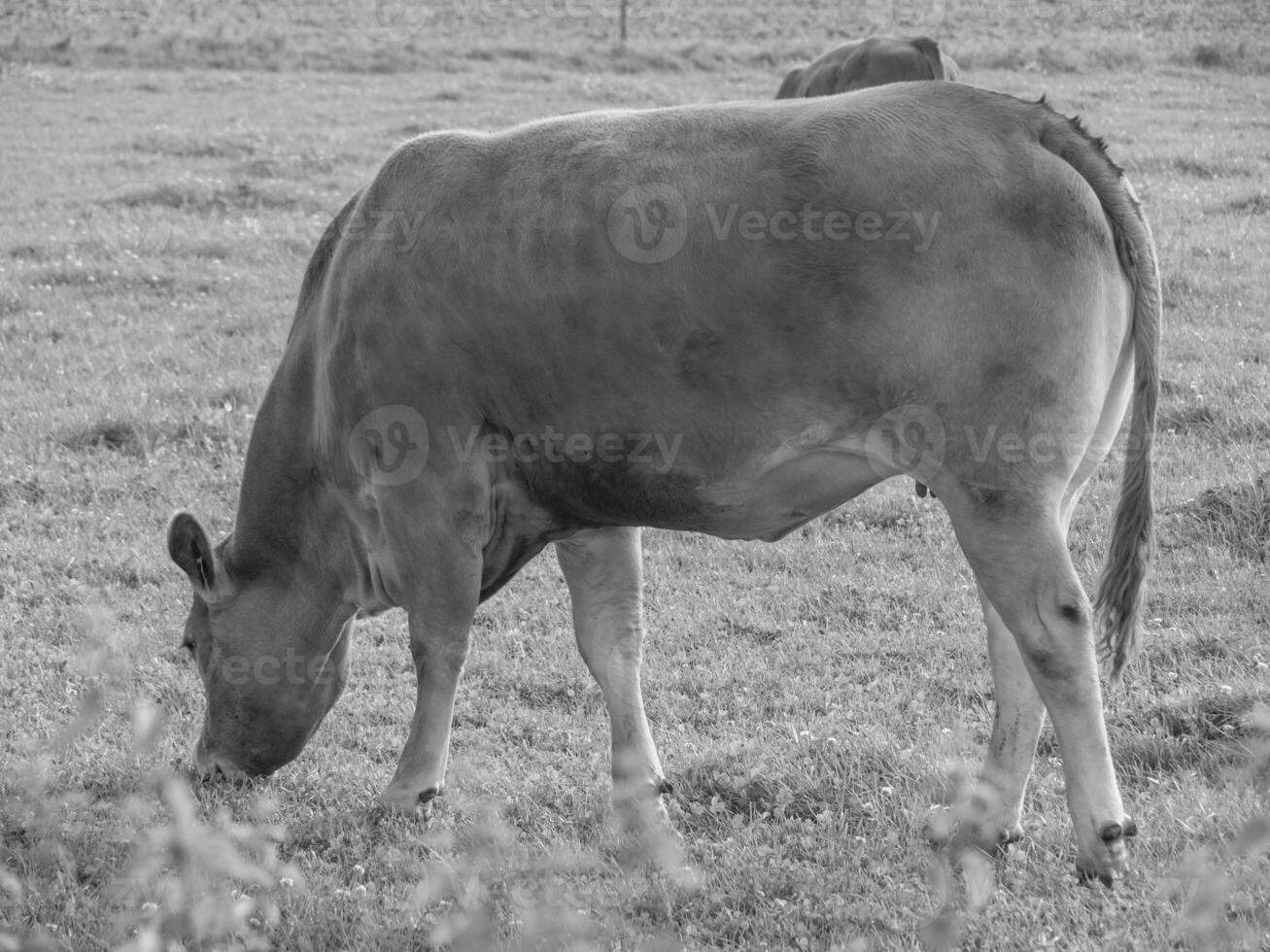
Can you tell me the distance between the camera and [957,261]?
12.4ft

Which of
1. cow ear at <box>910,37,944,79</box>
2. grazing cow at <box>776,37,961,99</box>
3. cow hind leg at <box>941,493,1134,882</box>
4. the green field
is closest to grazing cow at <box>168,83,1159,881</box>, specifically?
cow hind leg at <box>941,493,1134,882</box>

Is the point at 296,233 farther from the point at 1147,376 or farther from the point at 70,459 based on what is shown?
the point at 1147,376

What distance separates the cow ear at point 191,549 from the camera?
192 inches

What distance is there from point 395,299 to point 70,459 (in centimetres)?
442

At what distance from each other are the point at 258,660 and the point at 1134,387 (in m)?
3.07

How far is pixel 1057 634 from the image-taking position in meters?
3.78
